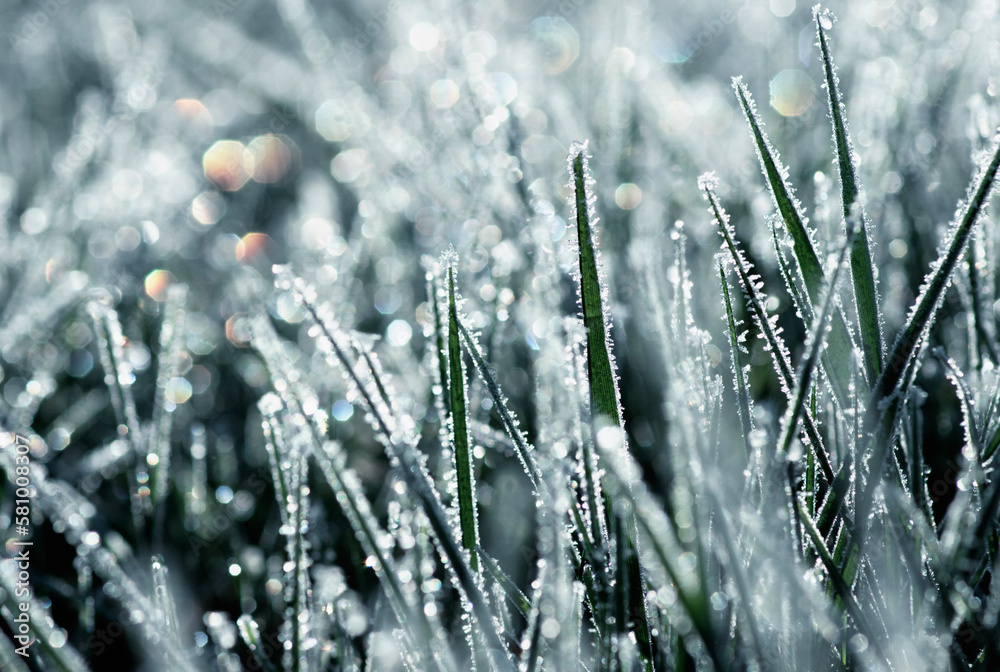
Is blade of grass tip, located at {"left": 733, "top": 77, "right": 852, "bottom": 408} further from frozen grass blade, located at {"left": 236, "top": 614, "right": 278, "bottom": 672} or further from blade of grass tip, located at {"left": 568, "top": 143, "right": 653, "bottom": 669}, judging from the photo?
frozen grass blade, located at {"left": 236, "top": 614, "right": 278, "bottom": 672}

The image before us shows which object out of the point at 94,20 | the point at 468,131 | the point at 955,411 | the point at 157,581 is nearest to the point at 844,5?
the point at 468,131

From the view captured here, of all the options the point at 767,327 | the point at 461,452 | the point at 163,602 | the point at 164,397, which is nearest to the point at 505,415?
the point at 461,452

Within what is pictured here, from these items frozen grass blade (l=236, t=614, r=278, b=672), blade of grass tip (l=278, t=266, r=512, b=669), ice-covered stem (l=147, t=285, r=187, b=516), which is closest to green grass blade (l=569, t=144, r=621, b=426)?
blade of grass tip (l=278, t=266, r=512, b=669)

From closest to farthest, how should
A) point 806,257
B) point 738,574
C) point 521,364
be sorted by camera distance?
point 738,574 → point 806,257 → point 521,364

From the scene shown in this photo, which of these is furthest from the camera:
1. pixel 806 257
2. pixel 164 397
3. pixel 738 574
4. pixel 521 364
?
pixel 521 364

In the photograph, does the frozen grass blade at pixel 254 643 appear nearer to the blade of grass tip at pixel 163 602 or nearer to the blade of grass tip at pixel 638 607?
the blade of grass tip at pixel 163 602

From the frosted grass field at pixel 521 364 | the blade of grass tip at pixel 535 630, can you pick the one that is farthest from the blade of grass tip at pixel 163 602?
the blade of grass tip at pixel 535 630

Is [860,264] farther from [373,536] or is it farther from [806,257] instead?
[373,536]
